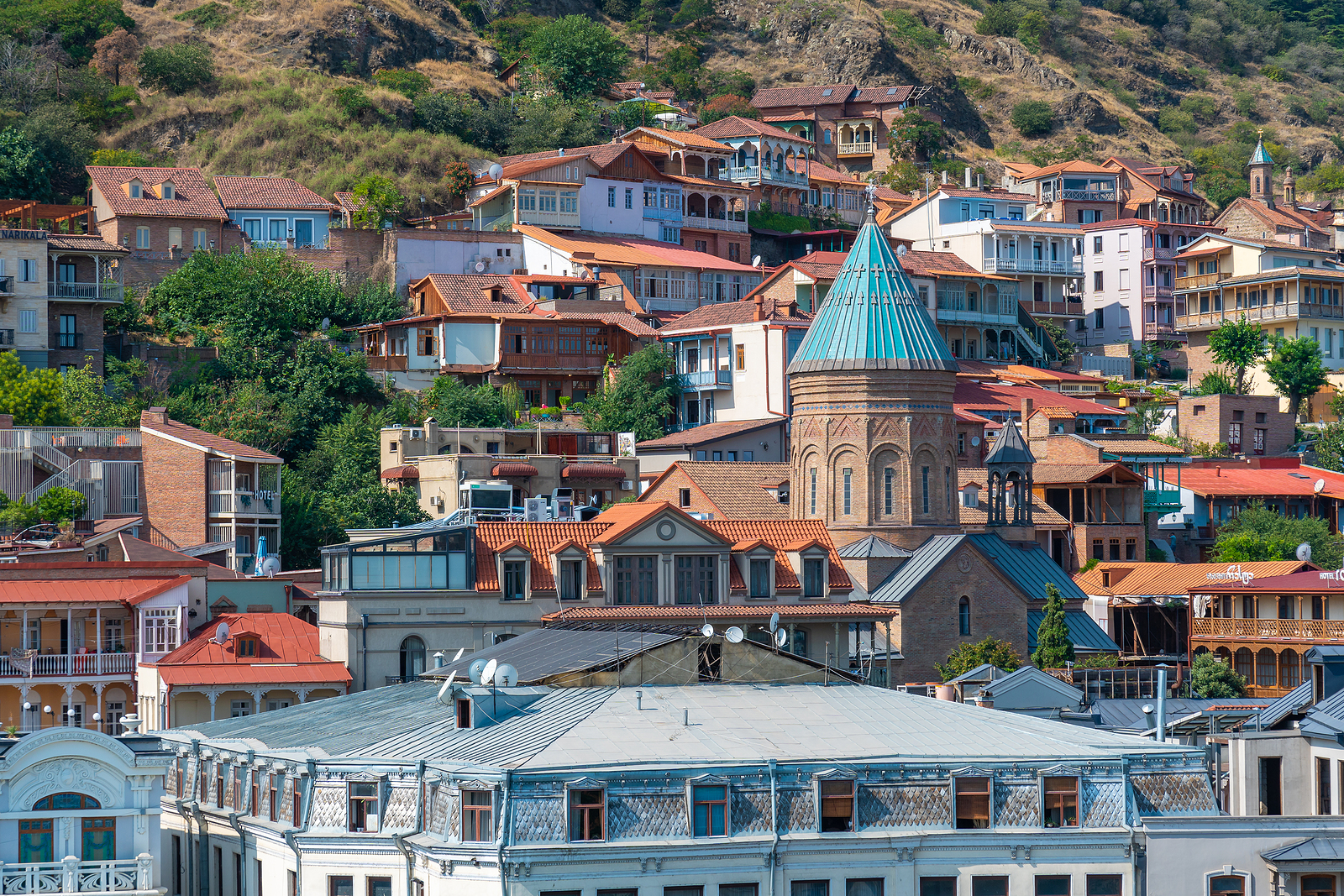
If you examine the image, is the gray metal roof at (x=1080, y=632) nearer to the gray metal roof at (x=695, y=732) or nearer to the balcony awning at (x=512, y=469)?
the balcony awning at (x=512, y=469)

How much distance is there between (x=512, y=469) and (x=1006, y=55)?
80.5 meters

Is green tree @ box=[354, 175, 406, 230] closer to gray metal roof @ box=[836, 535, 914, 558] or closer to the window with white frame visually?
gray metal roof @ box=[836, 535, 914, 558]

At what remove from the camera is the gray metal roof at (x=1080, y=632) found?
6091 cm

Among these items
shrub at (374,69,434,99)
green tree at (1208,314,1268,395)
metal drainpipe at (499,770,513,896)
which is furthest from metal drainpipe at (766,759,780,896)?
shrub at (374,69,434,99)

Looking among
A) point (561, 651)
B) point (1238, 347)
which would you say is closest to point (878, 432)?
point (561, 651)

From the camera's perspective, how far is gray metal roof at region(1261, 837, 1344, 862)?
3222 cm

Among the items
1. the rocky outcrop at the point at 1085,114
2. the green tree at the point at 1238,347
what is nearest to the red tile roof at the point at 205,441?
the green tree at the point at 1238,347

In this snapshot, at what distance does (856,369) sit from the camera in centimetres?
6169

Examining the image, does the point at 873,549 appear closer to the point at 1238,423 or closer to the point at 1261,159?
the point at 1238,423

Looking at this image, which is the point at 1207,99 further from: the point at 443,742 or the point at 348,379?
the point at 443,742

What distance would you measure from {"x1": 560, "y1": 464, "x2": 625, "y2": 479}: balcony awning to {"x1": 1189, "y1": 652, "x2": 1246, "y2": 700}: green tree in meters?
21.5

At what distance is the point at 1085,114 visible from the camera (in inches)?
5295

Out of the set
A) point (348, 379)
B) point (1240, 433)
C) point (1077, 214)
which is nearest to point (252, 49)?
point (348, 379)

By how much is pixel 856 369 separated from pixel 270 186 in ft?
119
